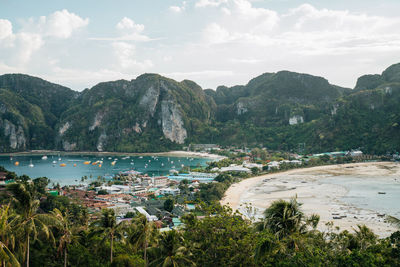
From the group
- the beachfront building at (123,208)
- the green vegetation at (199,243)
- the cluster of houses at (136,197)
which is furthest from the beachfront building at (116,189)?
the green vegetation at (199,243)

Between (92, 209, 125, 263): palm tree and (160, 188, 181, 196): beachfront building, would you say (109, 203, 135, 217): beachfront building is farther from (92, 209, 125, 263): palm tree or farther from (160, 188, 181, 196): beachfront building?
(92, 209, 125, 263): palm tree

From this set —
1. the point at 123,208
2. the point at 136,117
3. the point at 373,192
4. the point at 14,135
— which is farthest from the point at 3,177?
the point at 14,135

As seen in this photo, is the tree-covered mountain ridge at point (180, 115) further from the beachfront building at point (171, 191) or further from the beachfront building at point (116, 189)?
the beachfront building at point (116, 189)

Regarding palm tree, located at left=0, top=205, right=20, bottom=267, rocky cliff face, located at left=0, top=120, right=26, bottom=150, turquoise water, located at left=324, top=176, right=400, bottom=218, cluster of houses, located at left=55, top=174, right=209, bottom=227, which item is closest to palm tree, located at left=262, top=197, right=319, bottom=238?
palm tree, located at left=0, top=205, right=20, bottom=267

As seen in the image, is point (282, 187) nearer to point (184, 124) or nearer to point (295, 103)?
point (184, 124)

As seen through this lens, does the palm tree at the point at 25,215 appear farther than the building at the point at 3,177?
No

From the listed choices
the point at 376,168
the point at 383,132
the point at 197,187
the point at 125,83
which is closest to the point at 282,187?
the point at 197,187
